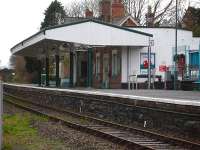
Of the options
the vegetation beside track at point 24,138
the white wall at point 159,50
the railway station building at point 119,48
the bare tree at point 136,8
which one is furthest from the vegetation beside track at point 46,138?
the bare tree at point 136,8

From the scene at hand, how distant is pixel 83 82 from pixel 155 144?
→ 1217 inches

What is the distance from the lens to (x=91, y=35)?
35.6 meters

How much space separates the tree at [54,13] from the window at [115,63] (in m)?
44.8

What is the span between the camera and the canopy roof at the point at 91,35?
3412 cm

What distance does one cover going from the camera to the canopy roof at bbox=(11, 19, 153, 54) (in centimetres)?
3412

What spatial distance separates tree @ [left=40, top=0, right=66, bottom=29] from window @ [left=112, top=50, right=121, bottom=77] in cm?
4483

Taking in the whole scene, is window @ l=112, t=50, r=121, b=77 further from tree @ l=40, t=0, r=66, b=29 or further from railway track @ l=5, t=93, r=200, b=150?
tree @ l=40, t=0, r=66, b=29

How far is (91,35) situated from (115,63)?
4993mm

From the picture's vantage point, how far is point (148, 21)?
68125 millimetres

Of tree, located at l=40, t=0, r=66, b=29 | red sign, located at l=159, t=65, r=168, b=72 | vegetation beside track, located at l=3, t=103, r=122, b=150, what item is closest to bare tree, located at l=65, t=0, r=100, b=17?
tree, located at l=40, t=0, r=66, b=29

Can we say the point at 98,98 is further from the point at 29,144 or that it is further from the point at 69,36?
the point at 69,36

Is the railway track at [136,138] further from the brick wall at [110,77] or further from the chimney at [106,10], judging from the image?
the chimney at [106,10]

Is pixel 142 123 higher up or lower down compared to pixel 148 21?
lower down

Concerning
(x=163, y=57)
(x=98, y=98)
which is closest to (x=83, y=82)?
(x=163, y=57)
